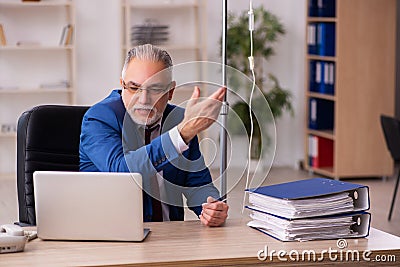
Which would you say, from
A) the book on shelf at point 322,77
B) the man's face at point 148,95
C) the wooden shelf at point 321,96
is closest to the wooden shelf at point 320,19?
the book on shelf at point 322,77

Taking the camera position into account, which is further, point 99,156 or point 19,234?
point 99,156

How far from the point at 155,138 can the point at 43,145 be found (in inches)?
29.6

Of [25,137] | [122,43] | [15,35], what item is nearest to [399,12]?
[122,43]

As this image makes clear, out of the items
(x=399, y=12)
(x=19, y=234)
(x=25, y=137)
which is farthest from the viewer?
(x=399, y=12)

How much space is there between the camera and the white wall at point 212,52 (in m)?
8.00

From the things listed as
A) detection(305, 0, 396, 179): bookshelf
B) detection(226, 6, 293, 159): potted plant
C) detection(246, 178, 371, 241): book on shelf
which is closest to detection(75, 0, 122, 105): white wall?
detection(226, 6, 293, 159): potted plant

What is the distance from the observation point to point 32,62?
7.89m

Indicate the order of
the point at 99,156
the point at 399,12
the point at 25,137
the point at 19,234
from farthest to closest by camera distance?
the point at 399,12 < the point at 25,137 < the point at 99,156 < the point at 19,234

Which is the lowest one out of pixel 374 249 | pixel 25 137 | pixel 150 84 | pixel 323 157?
pixel 323 157

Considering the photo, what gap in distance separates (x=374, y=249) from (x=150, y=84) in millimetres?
758

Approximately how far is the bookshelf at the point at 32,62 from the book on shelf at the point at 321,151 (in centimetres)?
226

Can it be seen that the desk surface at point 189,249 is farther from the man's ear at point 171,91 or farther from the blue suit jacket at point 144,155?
the man's ear at point 171,91

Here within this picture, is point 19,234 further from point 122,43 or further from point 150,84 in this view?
point 122,43

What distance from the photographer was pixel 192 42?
26.8 feet
